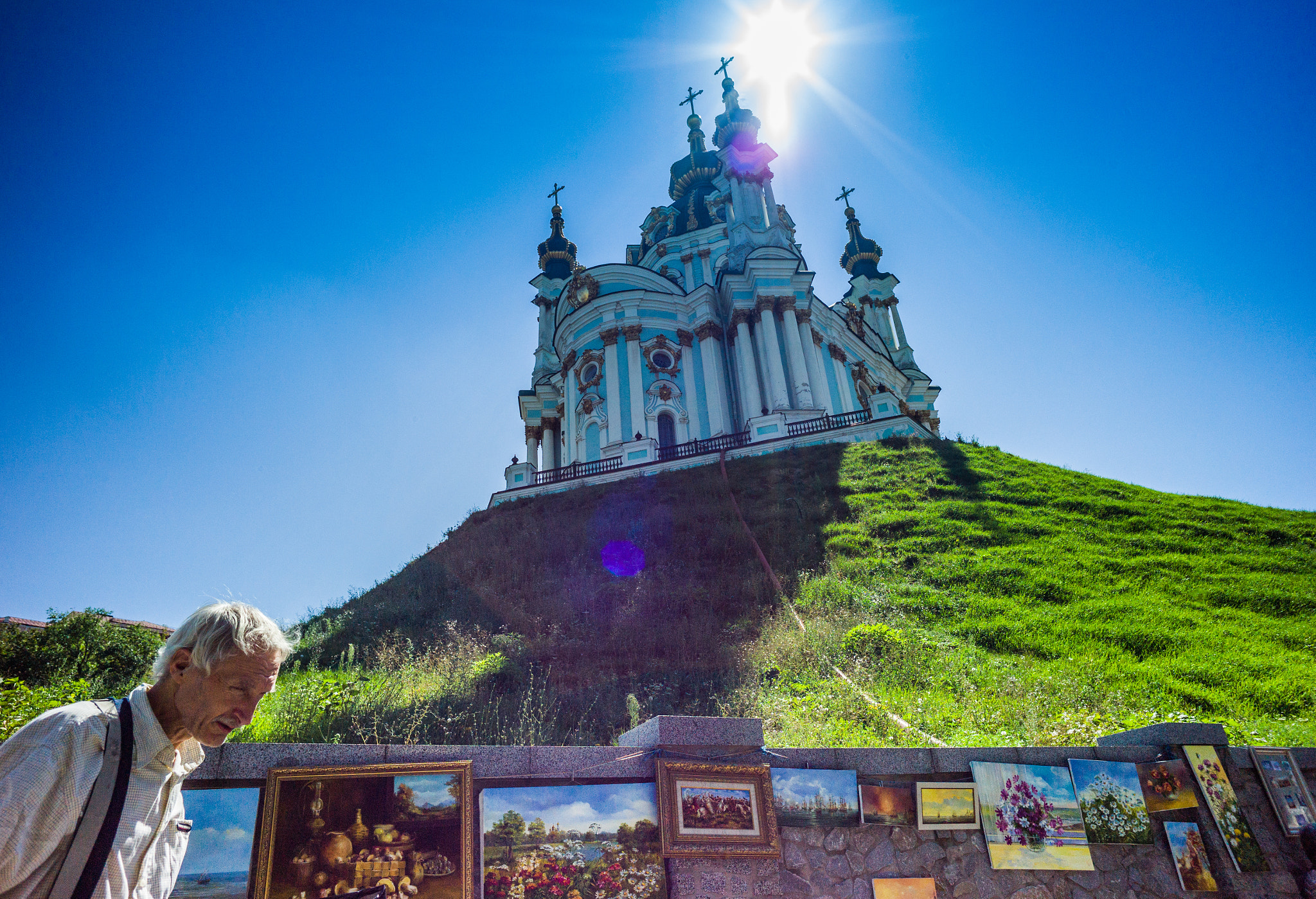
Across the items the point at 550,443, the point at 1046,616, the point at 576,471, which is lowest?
the point at 1046,616

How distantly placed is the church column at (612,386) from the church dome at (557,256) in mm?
11490

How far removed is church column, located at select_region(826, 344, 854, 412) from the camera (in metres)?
33.2

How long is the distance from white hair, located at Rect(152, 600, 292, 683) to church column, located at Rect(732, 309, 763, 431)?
25.7 metres

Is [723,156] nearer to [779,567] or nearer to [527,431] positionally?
[527,431]

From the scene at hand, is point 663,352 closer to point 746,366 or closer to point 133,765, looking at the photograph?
point 746,366

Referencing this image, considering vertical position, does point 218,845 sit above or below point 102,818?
below

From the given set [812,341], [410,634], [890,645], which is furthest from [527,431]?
[890,645]

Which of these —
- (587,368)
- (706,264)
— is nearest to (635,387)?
(587,368)

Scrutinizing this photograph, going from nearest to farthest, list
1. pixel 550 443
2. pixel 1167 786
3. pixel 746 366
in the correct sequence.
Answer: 1. pixel 1167 786
2. pixel 746 366
3. pixel 550 443

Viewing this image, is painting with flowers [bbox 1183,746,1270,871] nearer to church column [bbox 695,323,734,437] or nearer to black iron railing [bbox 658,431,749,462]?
black iron railing [bbox 658,431,749,462]

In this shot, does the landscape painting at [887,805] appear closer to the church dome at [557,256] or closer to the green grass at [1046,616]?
the green grass at [1046,616]

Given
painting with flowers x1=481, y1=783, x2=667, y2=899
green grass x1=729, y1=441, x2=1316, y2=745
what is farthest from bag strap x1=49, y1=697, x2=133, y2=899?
green grass x1=729, y1=441, x2=1316, y2=745

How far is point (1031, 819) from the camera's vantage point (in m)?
4.75

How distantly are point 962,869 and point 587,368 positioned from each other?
2819 cm
